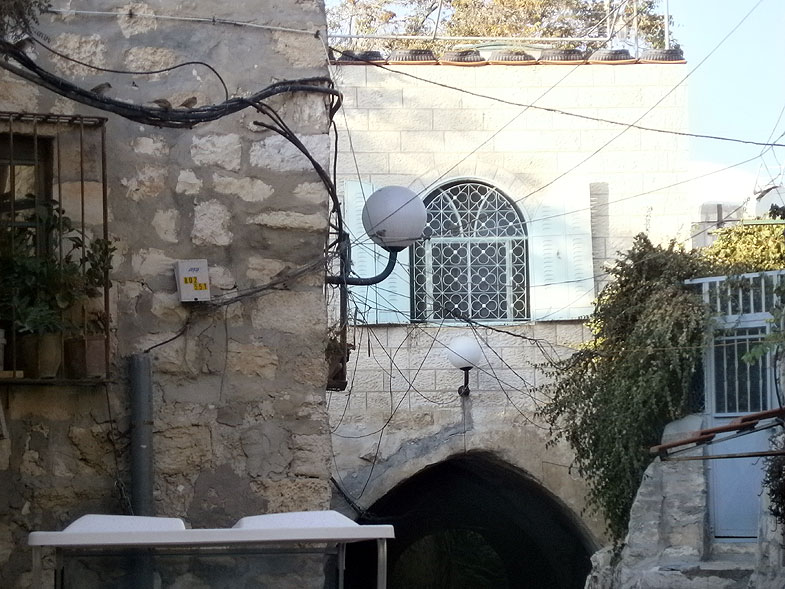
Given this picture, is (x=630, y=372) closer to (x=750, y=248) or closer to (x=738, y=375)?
(x=738, y=375)

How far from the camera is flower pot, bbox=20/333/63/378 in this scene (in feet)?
15.8

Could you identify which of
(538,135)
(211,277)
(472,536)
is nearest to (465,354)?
(538,135)

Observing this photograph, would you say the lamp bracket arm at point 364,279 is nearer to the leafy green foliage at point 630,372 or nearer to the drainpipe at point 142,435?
the drainpipe at point 142,435

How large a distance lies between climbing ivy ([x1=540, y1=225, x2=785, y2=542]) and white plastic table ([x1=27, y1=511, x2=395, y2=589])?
696cm

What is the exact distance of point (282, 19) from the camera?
5461 millimetres

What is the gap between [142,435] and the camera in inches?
196

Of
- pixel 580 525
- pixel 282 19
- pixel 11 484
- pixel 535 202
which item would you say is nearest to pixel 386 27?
pixel 535 202

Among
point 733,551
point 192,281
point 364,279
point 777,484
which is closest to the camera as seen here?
point 192,281

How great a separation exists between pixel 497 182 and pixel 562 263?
1.08 m

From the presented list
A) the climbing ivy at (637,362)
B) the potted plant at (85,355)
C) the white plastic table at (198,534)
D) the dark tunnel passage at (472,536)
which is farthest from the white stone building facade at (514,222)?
the white plastic table at (198,534)

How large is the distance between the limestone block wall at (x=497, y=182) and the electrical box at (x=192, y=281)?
23.0 feet

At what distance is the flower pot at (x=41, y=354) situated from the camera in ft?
15.8

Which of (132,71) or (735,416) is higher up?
(132,71)

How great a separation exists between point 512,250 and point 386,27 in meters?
6.32
